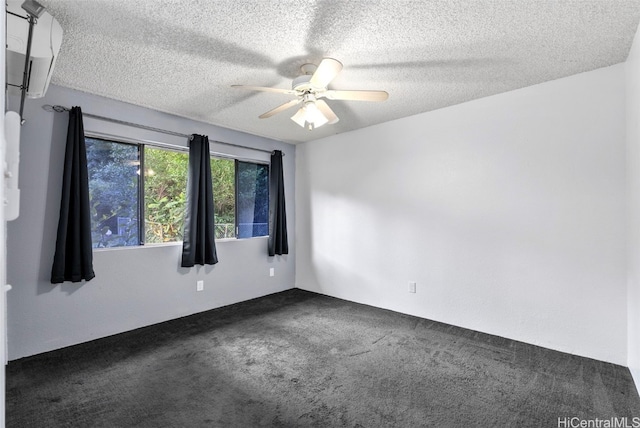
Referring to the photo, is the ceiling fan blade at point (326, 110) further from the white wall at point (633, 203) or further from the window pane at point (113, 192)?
the window pane at point (113, 192)

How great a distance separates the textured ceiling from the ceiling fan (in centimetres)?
20

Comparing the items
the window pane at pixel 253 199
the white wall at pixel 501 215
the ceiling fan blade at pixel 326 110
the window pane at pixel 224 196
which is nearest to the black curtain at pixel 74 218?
the window pane at pixel 224 196

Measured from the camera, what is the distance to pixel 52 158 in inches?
111

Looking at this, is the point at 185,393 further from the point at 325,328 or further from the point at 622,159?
the point at 622,159

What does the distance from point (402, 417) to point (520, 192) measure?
2233mm

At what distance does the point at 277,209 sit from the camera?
4.65m

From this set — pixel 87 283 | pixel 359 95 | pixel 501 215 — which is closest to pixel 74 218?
pixel 87 283

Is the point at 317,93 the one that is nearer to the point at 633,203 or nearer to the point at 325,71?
the point at 325,71

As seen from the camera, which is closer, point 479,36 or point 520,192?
point 479,36

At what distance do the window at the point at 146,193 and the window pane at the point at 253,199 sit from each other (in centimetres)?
2

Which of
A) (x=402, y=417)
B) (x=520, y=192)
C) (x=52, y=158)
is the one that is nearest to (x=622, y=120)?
(x=520, y=192)

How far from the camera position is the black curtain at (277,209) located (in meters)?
4.62

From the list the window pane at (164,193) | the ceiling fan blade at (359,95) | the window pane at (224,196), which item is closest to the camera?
the ceiling fan blade at (359,95)

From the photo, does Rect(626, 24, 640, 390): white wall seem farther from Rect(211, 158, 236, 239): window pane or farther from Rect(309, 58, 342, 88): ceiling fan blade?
Rect(211, 158, 236, 239): window pane
